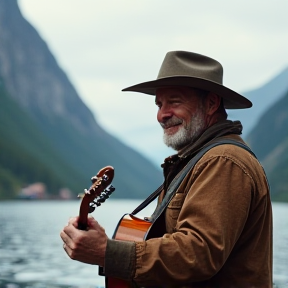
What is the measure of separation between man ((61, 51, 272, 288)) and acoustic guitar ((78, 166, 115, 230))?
5 centimetres

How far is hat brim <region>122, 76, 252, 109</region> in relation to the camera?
411 cm

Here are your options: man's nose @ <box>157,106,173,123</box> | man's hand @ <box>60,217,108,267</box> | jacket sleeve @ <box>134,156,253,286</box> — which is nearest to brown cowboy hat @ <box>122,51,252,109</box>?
man's nose @ <box>157,106,173,123</box>

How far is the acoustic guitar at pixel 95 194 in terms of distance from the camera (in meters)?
3.64

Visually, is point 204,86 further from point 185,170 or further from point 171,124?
point 185,170

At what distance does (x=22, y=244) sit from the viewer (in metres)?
49.9

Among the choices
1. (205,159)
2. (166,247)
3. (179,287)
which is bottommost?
(179,287)

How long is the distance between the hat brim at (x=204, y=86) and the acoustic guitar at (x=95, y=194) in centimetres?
73

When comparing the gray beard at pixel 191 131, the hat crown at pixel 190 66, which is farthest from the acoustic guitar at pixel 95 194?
the hat crown at pixel 190 66

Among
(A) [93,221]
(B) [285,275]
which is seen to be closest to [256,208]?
(A) [93,221]

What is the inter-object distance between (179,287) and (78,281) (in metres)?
22.8

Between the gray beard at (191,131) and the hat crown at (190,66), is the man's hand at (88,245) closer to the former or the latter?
the gray beard at (191,131)

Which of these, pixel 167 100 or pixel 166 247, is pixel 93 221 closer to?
pixel 166 247

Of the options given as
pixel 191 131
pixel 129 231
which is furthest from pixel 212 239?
pixel 191 131

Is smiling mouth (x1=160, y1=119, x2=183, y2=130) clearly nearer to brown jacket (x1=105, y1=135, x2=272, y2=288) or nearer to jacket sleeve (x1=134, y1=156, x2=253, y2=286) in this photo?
brown jacket (x1=105, y1=135, x2=272, y2=288)
